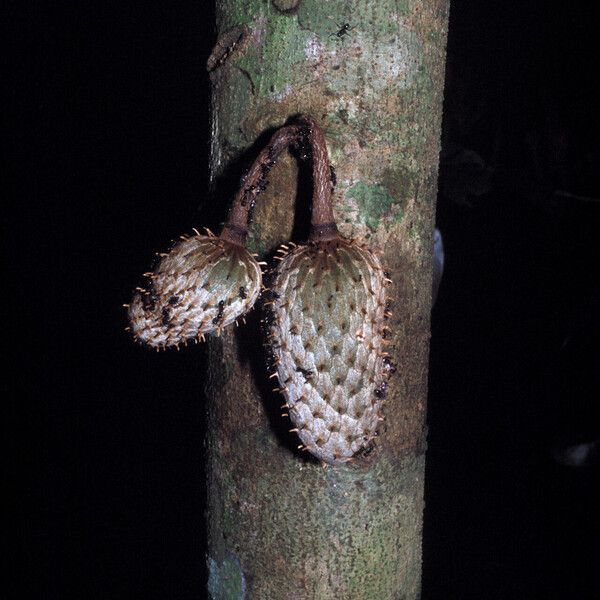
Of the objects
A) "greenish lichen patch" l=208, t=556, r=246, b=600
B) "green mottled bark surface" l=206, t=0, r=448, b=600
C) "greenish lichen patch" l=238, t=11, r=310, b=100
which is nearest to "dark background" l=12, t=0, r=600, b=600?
"greenish lichen patch" l=208, t=556, r=246, b=600

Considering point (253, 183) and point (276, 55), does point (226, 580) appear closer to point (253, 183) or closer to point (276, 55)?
point (253, 183)

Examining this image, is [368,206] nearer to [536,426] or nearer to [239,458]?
[239,458]

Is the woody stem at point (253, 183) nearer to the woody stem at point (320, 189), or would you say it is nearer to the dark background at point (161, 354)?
the woody stem at point (320, 189)

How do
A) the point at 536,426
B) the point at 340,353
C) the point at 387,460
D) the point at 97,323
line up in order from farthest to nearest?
the point at 97,323
the point at 536,426
the point at 387,460
the point at 340,353

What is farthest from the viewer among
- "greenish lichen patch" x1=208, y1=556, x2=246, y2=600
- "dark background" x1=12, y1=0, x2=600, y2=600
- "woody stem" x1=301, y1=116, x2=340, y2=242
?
"dark background" x1=12, y1=0, x2=600, y2=600

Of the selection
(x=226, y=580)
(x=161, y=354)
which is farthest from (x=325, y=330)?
(x=161, y=354)

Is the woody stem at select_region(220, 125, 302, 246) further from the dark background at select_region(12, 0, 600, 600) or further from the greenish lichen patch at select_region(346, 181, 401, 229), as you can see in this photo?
the dark background at select_region(12, 0, 600, 600)

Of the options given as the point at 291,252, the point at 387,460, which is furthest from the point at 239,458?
the point at 291,252
